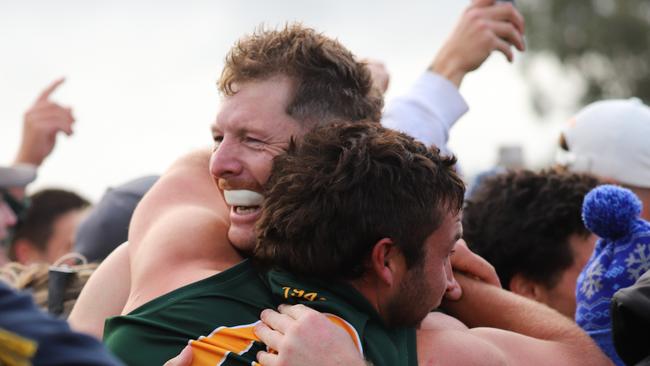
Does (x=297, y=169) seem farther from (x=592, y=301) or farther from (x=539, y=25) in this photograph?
(x=539, y=25)

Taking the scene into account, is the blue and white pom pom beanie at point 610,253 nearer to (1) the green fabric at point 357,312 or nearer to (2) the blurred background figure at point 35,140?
(1) the green fabric at point 357,312

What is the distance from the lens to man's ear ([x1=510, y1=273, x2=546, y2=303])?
13.9 ft

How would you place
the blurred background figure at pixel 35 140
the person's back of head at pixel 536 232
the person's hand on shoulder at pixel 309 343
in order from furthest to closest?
the blurred background figure at pixel 35 140 < the person's back of head at pixel 536 232 < the person's hand on shoulder at pixel 309 343

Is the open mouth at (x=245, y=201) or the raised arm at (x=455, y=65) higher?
the raised arm at (x=455, y=65)

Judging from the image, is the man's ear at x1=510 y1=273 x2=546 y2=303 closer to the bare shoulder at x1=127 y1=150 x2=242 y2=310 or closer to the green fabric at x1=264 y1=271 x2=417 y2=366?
the bare shoulder at x1=127 y1=150 x2=242 y2=310

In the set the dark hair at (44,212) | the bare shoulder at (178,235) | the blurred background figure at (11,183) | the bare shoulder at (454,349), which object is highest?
the bare shoulder at (178,235)

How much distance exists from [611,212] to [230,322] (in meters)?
1.21

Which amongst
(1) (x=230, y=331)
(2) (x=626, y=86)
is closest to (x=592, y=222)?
(1) (x=230, y=331)

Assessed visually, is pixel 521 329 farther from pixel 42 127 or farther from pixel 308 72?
pixel 42 127

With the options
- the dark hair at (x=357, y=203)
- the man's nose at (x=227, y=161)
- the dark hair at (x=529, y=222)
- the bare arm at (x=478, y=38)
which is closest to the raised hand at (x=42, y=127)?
the bare arm at (x=478, y=38)

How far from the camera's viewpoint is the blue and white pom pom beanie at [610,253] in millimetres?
3158

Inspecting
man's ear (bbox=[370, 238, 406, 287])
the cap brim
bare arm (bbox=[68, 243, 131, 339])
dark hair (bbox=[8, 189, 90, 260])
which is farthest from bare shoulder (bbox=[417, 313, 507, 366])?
dark hair (bbox=[8, 189, 90, 260])

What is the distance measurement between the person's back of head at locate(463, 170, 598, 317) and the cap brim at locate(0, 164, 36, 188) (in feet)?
9.46

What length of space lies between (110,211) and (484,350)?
8.65ft
